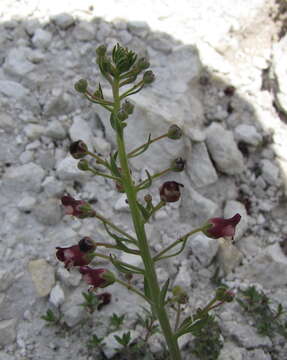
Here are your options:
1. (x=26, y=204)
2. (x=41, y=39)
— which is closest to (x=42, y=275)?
(x=26, y=204)

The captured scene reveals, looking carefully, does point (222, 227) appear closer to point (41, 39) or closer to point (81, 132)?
point (81, 132)

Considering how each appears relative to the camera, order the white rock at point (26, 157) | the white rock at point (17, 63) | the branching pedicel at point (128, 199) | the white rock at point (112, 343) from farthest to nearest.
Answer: the white rock at point (17, 63) → the white rock at point (26, 157) → the white rock at point (112, 343) → the branching pedicel at point (128, 199)

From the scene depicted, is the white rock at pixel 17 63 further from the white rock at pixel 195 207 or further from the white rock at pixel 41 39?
the white rock at pixel 195 207

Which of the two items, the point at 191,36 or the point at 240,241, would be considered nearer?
the point at 240,241

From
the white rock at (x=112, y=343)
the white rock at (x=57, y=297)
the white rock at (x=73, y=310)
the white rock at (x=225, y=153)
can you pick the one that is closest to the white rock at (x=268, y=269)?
the white rock at (x=225, y=153)

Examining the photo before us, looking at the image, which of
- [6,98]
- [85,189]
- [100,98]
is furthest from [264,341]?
[6,98]

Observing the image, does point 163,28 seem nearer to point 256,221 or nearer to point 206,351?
point 256,221

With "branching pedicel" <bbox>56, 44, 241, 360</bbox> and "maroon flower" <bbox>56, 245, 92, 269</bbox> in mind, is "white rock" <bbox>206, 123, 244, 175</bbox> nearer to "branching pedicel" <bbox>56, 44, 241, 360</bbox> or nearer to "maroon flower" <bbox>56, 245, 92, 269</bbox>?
"branching pedicel" <bbox>56, 44, 241, 360</bbox>
